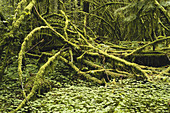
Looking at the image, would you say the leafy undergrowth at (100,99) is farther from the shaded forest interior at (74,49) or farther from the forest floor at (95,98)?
the shaded forest interior at (74,49)

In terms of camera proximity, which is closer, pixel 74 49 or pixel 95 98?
pixel 95 98

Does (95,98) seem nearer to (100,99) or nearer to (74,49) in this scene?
(100,99)

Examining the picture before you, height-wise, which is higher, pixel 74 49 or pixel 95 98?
pixel 74 49

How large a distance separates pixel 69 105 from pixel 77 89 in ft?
2.54

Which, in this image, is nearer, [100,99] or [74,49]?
[100,99]

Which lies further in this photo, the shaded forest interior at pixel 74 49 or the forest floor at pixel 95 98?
the shaded forest interior at pixel 74 49

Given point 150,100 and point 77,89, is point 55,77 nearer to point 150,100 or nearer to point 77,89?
point 77,89

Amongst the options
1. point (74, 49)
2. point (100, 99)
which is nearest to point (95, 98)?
point (100, 99)

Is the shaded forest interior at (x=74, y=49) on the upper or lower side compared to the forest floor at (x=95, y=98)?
upper

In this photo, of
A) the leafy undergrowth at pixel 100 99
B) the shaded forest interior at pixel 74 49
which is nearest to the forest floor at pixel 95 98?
the leafy undergrowth at pixel 100 99

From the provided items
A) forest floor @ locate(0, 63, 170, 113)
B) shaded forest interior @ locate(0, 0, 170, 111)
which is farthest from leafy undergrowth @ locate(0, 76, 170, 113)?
shaded forest interior @ locate(0, 0, 170, 111)

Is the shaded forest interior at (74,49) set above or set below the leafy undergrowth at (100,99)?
above

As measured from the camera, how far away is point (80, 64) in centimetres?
482

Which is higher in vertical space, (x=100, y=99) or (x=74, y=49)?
(x=74, y=49)
